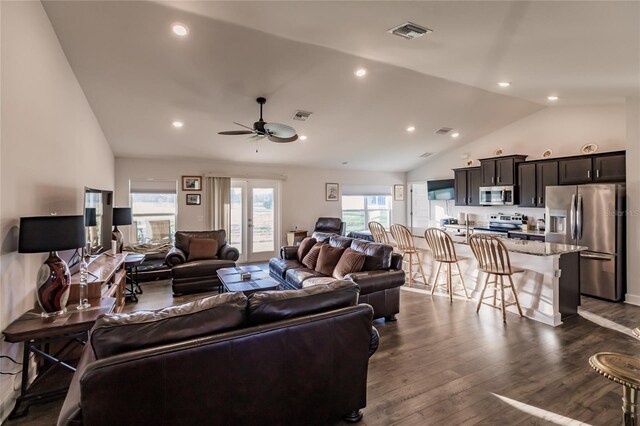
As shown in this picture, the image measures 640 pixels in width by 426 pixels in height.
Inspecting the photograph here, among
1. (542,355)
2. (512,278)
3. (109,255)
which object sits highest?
(109,255)

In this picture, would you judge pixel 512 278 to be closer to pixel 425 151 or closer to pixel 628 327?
pixel 628 327

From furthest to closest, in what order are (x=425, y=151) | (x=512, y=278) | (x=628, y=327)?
(x=425, y=151)
(x=512, y=278)
(x=628, y=327)

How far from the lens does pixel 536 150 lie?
6.18 meters

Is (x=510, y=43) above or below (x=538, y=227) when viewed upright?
above

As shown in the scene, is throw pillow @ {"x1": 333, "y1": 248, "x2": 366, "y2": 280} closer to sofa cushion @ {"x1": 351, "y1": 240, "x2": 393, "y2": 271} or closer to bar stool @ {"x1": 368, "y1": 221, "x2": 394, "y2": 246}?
sofa cushion @ {"x1": 351, "y1": 240, "x2": 393, "y2": 271}

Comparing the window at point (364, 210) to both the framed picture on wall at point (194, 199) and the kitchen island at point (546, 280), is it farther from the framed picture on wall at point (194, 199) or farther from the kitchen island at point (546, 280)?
the kitchen island at point (546, 280)

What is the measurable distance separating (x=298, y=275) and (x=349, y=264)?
0.73 m

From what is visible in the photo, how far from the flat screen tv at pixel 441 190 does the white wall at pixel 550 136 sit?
26 centimetres

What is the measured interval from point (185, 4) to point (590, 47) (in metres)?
3.81

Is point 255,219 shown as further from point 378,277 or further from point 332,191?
point 378,277

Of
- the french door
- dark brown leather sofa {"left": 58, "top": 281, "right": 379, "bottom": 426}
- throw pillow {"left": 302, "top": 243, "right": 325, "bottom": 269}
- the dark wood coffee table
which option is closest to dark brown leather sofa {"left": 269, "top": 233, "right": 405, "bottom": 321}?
throw pillow {"left": 302, "top": 243, "right": 325, "bottom": 269}

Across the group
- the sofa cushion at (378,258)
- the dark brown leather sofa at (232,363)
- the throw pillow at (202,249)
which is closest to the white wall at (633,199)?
the sofa cushion at (378,258)

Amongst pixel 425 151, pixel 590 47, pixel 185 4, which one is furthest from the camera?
pixel 425 151

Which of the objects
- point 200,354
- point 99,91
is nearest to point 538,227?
point 200,354
